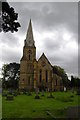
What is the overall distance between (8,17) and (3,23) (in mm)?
432

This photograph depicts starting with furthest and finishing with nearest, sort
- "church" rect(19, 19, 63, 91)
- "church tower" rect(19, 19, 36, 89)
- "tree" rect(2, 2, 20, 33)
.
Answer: "church tower" rect(19, 19, 36, 89), "church" rect(19, 19, 63, 91), "tree" rect(2, 2, 20, 33)

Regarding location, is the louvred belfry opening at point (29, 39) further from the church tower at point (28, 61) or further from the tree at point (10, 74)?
the tree at point (10, 74)

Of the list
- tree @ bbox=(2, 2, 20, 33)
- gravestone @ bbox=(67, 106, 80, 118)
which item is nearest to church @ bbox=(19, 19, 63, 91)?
tree @ bbox=(2, 2, 20, 33)

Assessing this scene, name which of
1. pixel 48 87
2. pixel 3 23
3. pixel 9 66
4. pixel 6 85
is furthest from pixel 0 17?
pixel 9 66

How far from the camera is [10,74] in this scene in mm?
96000

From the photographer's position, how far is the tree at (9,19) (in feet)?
40.6

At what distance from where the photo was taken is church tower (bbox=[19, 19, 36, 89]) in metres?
→ 67.4

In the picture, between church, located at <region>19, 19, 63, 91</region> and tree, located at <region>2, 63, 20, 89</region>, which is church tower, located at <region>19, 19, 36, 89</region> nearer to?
church, located at <region>19, 19, 63, 91</region>

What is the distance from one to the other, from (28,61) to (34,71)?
13.1 ft

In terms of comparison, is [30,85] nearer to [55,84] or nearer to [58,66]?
[55,84]

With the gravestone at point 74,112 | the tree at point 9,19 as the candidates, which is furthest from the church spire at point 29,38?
the gravestone at point 74,112

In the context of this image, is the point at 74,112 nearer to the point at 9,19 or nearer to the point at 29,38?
the point at 9,19

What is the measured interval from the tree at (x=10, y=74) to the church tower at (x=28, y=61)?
1666 cm

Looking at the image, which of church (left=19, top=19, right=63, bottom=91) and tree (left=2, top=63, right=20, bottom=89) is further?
tree (left=2, top=63, right=20, bottom=89)
